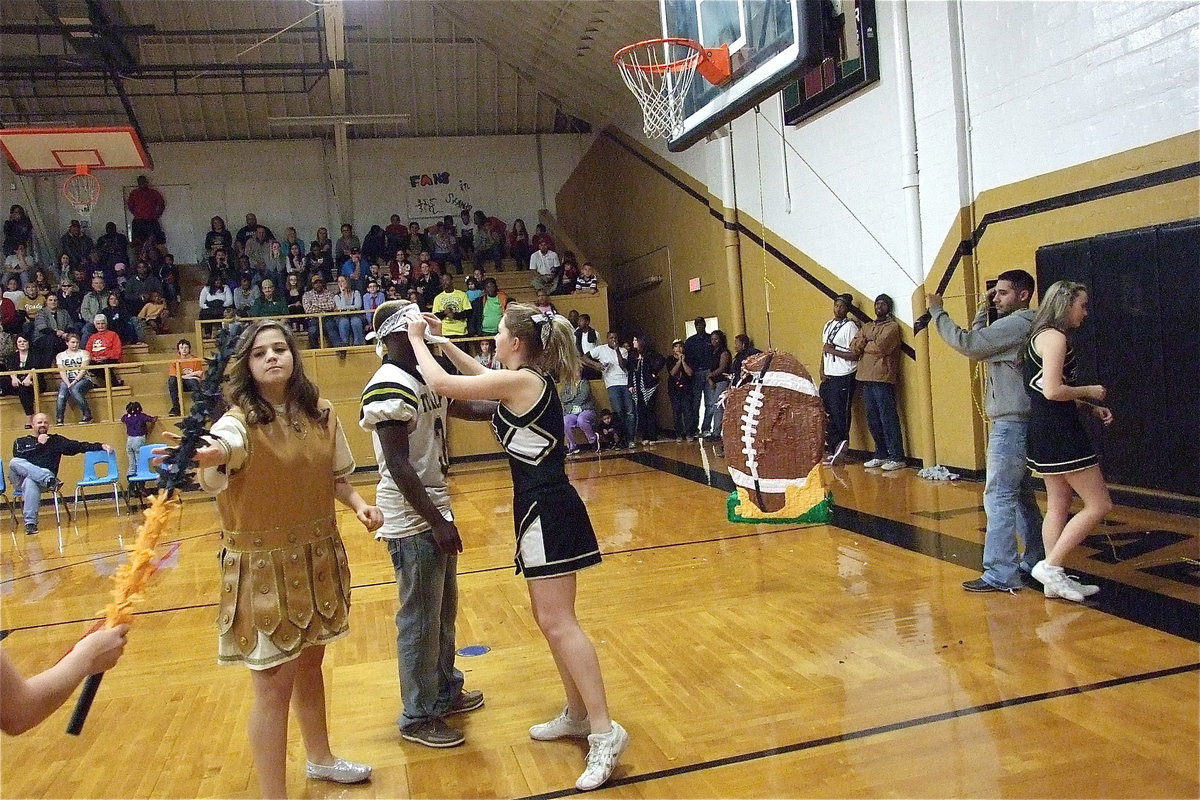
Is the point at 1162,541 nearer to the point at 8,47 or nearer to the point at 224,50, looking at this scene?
the point at 224,50

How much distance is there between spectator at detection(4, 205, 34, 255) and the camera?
14.8 meters

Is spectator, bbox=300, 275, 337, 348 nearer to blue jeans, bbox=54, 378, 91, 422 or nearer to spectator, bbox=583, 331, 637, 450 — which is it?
blue jeans, bbox=54, 378, 91, 422

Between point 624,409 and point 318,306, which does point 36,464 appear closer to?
point 318,306

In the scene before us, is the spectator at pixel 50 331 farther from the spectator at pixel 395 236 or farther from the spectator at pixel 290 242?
the spectator at pixel 395 236

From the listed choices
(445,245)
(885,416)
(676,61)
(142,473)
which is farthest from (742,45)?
(445,245)

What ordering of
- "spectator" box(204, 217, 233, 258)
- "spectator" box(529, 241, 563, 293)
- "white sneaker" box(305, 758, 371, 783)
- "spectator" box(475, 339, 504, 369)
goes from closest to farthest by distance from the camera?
"white sneaker" box(305, 758, 371, 783) < "spectator" box(475, 339, 504, 369) < "spectator" box(529, 241, 563, 293) < "spectator" box(204, 217, 233, 258)

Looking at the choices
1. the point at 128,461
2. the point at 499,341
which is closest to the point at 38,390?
the point at 128,461

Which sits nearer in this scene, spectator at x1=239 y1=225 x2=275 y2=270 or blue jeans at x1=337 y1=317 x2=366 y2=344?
blue jeans at x1=337 y1=317 x2=366 y2=344

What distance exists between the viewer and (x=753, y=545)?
5.62 meters

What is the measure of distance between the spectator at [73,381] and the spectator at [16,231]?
4.69 m

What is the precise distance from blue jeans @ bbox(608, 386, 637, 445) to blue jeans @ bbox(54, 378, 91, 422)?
22.2ft

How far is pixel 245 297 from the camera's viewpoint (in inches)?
547

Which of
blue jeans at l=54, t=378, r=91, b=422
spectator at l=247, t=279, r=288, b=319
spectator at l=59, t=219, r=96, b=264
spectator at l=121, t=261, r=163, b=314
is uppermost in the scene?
spectator at l=59, t=219, r=96, b=264

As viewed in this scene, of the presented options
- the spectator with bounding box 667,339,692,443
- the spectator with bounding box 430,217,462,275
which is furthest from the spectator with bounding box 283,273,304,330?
the spectator with bounding box 667,339,692,443
